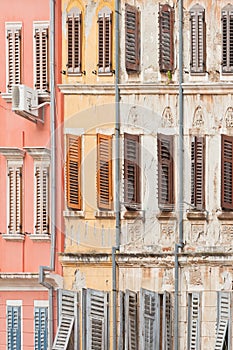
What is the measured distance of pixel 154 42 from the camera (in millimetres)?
7836

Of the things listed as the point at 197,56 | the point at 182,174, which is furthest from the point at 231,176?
the point at 197,56

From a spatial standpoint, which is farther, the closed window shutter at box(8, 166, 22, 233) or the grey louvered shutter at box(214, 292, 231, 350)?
the closed window shutter at box(8, 166, 22, 233)

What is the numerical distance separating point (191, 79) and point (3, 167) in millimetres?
1505

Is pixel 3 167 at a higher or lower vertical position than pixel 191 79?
lower

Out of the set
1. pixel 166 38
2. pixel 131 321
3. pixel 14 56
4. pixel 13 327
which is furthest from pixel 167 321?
pixel 14 56

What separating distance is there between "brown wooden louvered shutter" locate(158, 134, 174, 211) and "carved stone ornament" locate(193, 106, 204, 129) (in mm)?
199

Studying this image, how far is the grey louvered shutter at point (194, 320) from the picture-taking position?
25.6 feet

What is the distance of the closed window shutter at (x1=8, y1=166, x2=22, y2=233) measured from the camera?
7973 mm

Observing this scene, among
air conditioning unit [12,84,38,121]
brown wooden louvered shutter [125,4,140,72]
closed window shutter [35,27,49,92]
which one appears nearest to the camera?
air conditioning unit [12,84,38,121]

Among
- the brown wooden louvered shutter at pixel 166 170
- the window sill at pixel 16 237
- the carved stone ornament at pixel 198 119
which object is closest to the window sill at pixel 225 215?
the brown wooden louvered shutter at pixel 166 170

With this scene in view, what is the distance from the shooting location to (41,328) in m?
8.02

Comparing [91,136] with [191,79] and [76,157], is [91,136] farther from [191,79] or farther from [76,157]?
[191,79]

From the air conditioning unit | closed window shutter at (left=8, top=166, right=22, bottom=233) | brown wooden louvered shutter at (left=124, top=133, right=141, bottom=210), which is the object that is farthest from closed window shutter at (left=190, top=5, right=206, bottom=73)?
closed window shutter at (left=8, top=166, right=22, bottom=233)

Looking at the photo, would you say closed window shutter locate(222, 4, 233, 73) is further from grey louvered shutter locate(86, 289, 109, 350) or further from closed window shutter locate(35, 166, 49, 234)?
grey louvered shutter locate(86, 289, 109, 350)
